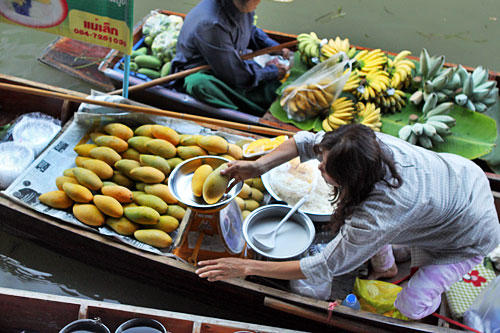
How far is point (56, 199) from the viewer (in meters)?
2.28

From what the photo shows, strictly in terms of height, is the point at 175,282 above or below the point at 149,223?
below

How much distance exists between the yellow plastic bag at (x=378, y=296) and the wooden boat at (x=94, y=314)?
675mm

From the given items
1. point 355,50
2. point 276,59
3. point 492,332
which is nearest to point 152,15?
point 276,59

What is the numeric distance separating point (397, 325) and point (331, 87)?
1.70m

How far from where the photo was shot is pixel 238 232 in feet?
7.45

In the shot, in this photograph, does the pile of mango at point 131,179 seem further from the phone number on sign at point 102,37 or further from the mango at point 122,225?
the phone number on sign at point 102,37

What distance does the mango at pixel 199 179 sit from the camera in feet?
6.53

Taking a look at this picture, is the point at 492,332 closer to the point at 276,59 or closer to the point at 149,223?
the point at 149,223

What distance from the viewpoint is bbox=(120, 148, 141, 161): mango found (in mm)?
2545

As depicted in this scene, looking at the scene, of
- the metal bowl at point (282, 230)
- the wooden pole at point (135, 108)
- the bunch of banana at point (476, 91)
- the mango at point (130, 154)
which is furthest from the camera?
the bunch of banana at point (476, 91)

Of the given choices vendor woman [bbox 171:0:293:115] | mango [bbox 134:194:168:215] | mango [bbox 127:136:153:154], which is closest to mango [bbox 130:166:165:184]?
mango [bbox 134:194:168:215]

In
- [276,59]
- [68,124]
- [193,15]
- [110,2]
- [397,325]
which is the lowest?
[397,325]

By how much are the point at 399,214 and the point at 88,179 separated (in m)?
1.65

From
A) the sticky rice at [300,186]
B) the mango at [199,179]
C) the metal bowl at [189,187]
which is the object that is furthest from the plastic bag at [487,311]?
the mango at [199,179]
